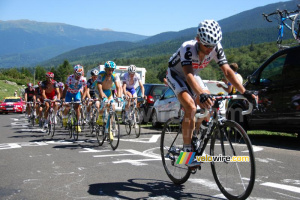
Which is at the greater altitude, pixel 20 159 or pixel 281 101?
pixel 281 101

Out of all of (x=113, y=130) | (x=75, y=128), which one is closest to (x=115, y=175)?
(x=113, y=130)

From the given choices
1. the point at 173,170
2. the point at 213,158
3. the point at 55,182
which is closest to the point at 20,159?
the point at 55,182

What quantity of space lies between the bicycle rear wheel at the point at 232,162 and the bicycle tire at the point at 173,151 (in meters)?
0.66

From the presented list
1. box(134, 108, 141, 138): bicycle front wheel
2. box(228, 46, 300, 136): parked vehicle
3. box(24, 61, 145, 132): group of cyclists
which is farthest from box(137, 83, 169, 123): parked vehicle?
box(228, 46, 300, 136): parked vehicle

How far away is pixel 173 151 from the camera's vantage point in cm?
507

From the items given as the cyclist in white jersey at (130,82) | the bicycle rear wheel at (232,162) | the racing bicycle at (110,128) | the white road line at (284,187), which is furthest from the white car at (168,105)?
the bicycle rear wheel at (232,162)

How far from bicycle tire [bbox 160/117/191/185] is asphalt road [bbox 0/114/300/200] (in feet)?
0.46

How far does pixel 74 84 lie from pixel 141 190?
23.4 ft

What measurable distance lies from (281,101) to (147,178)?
456cm

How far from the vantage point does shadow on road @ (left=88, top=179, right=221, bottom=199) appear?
4438 millimetres

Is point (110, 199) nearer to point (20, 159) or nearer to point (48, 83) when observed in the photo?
point (20, 159)

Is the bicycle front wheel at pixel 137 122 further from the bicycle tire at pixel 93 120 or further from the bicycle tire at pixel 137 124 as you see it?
the bicycle tire at pixel 93 120

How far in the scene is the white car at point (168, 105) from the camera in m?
12.0

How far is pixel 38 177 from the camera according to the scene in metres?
5.63
